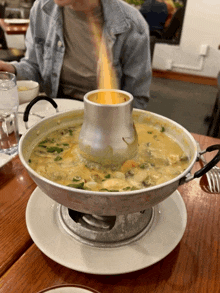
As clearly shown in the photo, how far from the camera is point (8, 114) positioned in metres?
1.26

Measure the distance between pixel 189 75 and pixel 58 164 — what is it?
5.53 meters

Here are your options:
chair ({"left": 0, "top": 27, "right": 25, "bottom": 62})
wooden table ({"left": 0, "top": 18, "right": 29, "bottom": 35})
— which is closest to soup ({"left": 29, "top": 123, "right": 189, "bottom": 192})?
chair ({"left": 0, "top": 27, "right": 25, "bottom": 62})

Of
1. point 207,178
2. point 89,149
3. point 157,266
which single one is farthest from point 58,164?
point 207,178

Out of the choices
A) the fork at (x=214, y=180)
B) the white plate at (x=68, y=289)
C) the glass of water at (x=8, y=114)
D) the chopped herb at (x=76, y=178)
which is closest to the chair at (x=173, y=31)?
the glass of water at (x=8, y=114)

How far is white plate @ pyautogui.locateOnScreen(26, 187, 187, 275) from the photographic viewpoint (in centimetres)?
68

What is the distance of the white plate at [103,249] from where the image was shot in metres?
0.68

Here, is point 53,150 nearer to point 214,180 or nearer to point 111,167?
point 111,167

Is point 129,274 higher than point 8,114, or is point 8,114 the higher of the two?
point 8,114

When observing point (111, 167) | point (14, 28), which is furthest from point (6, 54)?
point (111, 167)

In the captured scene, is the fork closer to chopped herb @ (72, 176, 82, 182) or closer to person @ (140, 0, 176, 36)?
chopped herb @ (72, 176, 82, 182)

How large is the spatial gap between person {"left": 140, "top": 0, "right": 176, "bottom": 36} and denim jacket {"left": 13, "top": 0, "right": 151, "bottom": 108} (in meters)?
3.68

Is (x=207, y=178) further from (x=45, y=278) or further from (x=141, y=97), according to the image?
(x=141, y=97)

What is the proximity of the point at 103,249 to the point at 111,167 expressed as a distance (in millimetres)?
250

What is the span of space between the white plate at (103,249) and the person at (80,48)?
1.37 m
